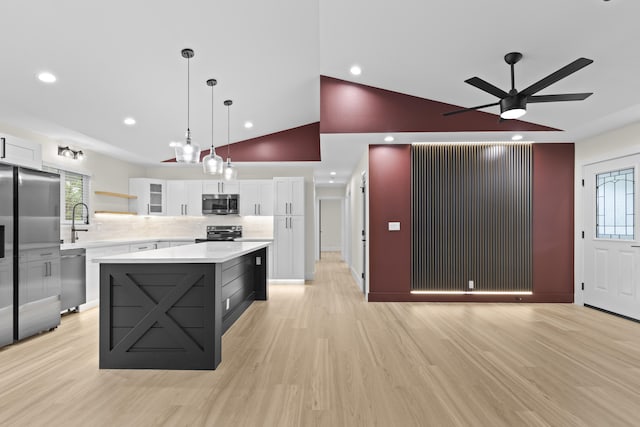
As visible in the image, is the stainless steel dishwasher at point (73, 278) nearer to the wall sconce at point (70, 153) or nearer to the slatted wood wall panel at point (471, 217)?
the wall sconce at point (70, 153)

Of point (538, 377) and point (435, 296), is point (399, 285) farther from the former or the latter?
point (538, 377)

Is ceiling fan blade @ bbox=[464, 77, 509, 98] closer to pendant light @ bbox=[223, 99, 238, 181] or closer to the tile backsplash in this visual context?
pendant light @ bbox=[223, 99, 238, 181]

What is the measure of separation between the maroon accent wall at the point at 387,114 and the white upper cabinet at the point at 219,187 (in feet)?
10.0

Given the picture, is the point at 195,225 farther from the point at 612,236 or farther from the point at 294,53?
the point at 612,236

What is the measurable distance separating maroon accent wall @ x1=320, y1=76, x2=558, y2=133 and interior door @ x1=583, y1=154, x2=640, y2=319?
3.45 ft

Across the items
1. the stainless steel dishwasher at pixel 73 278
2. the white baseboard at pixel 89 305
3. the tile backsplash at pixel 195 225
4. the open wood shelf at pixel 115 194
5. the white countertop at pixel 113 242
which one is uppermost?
the open wood shelf at pixel 115 194

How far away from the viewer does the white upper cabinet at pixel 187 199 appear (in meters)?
6.82

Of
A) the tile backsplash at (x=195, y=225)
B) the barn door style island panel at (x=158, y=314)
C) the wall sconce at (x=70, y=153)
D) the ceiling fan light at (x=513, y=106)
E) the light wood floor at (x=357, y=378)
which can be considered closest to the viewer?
the light wood floor at (x=357, y=378)

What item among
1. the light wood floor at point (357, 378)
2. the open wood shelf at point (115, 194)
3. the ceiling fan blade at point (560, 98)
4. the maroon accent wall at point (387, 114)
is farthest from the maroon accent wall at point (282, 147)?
the ceiling fan blade at point (560, 98)

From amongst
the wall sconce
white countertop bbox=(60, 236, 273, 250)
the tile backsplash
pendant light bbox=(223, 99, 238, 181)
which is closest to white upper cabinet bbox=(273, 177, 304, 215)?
the tile backsplash

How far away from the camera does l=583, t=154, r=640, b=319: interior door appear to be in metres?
4.13

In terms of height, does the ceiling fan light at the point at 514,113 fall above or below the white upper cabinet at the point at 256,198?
above

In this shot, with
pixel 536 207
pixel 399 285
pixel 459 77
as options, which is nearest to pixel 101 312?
pixel 399 285

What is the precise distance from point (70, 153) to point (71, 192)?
62 centimetres
